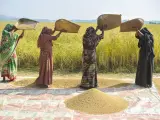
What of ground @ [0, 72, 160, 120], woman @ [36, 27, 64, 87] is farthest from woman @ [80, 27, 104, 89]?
woman @ [36, 27, 64, 87]

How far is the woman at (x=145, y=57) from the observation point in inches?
358

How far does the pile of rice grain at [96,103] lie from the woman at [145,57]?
1.79 m

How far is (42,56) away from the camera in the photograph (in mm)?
9117

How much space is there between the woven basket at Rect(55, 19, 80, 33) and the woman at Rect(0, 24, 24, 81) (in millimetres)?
1204

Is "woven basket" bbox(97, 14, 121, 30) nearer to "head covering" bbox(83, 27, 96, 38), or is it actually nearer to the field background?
"head covering" bbox(83, 27, 96, 38)

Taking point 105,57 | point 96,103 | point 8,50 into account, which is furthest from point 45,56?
point 105,57

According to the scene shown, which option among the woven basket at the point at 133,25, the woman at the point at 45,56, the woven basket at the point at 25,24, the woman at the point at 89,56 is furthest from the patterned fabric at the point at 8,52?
the woven basket at the point at 133,25

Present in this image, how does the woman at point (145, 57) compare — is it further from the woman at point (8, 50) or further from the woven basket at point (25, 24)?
the woman at point (8, 50)

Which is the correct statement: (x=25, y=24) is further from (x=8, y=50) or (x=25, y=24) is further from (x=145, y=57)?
(x=145, y=57)

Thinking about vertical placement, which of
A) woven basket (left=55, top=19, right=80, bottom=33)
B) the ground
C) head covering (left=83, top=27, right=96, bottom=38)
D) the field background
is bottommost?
the ground

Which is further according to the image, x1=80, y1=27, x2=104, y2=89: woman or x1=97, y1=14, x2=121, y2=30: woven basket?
x1=97, y1=14, x2=121, y2=30: woven basket

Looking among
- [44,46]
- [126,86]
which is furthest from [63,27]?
[126,86]

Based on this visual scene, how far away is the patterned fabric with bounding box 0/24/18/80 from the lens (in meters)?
9.40

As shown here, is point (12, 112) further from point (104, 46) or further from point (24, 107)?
point (104, 46)
